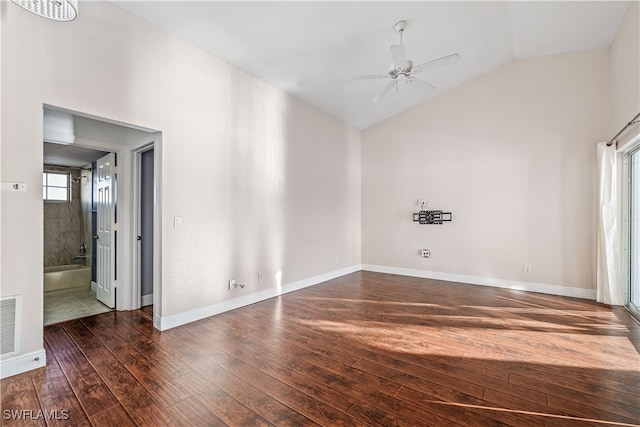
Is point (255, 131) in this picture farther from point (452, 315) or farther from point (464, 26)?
point (452, 315)

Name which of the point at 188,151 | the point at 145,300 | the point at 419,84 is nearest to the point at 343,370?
the point at 188,151

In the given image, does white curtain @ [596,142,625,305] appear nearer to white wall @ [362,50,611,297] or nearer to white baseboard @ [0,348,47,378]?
white wall @ [362,50,611,297]

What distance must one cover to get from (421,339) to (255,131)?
137 inches

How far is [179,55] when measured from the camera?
10.9 feet

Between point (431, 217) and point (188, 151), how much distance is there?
14.8 ft

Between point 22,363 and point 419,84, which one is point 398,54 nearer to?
point 419,84

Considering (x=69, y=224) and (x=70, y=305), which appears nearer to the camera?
(x=70, y=305)

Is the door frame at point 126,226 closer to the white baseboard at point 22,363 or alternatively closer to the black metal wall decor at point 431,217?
the white baseboard at point 22,363

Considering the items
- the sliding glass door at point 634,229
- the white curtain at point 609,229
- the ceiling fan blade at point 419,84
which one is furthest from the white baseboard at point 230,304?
the sliding glass door at point 634,229

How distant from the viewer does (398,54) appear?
10.8 ft

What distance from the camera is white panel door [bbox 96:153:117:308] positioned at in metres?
3.82

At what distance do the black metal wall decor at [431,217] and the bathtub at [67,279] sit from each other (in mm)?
6099

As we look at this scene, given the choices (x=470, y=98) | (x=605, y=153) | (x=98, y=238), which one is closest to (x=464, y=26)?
(x=470, y=98)

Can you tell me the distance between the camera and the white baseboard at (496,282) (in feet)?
14.6
